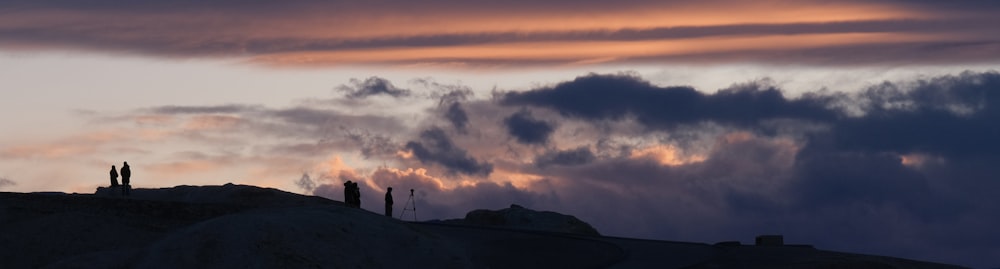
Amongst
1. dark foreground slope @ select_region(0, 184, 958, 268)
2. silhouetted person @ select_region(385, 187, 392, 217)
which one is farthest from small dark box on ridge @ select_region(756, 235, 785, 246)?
silhouetted person @ select_region(385, 187, 392, 217)

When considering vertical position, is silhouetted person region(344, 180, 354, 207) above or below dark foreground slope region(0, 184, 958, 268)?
above

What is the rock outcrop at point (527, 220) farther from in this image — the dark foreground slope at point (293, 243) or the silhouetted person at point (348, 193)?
the silhouetted person at point (348, 193)

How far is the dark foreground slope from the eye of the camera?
47.9m

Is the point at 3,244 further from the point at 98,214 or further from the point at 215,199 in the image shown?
the point at 215,199

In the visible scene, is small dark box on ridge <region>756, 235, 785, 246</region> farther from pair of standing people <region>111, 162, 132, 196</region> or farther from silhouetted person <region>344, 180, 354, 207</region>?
pair of standing people <region>111, 162, 132, 196</region>

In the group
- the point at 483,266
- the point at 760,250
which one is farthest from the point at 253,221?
the point at 760,250

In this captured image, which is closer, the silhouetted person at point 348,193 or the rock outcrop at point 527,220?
the silhouetted person at point 348,193

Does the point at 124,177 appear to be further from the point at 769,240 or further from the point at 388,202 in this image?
the point at 769,240

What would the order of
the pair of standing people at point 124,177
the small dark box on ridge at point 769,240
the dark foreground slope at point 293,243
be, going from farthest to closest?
1. the pair of standing people at point 124,177
2. the small dark box on ridge at point 769,240
3. the dark foreground slope at point 293,243

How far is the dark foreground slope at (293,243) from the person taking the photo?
47875mm

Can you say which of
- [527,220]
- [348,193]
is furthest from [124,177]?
[527,220]

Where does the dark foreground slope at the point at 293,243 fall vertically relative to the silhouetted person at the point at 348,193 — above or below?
A: below

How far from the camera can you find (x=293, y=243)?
1901 inches

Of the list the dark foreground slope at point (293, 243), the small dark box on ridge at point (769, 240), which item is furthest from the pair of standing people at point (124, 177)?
the small dark box on ridge at point (769, 240)
